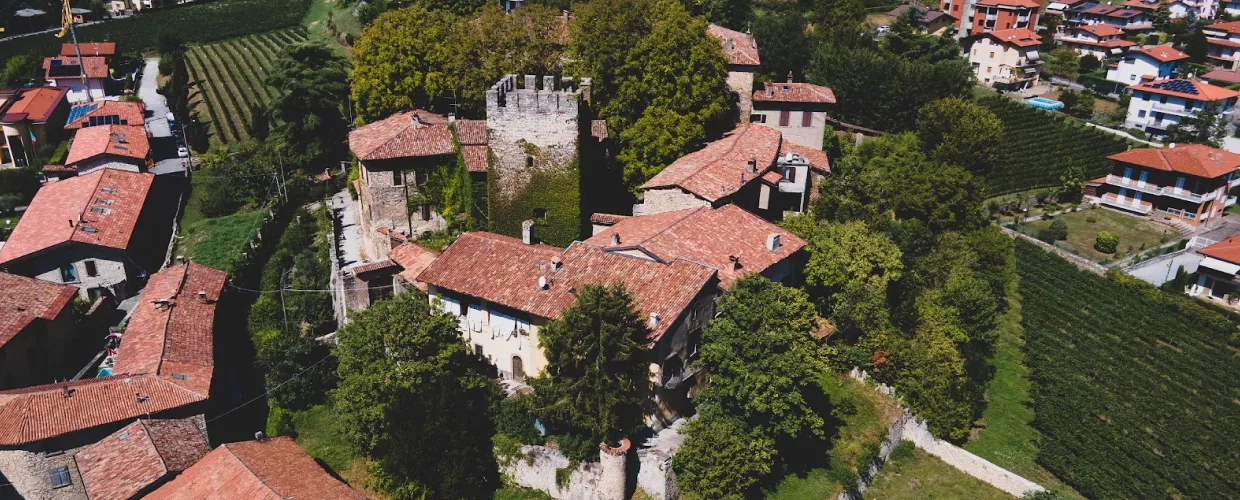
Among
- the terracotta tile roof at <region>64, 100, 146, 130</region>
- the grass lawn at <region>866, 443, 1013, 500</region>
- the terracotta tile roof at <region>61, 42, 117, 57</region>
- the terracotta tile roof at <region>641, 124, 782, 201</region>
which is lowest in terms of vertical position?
the grass lawn at <region>866, 443, 1013, 500</region>

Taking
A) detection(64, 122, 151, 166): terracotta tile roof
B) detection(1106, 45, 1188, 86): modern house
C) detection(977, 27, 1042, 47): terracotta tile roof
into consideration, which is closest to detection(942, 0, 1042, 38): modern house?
detection(977, 27, 1042, 47): terracotta tile roof

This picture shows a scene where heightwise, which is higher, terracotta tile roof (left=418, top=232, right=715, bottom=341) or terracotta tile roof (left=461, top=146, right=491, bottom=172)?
terracotta tile roof (left=461, top=146, right=491, bottom=172)

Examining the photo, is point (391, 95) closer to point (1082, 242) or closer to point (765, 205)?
point (765, 205)

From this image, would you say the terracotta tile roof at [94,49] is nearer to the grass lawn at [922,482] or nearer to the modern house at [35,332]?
the modern house at [35,332]

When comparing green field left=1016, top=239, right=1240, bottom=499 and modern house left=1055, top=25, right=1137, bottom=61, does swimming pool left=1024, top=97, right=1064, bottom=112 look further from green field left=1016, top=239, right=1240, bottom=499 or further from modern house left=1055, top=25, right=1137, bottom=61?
green field left=1016, top=239, right=1240, bottom=499

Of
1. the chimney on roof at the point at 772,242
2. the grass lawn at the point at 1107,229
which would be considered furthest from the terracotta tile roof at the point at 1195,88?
the chimney on roof at the point at 772,242

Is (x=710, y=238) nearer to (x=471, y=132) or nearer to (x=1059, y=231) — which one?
(x=471, y=132)

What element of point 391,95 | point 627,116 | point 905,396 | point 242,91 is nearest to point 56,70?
point 242,91
